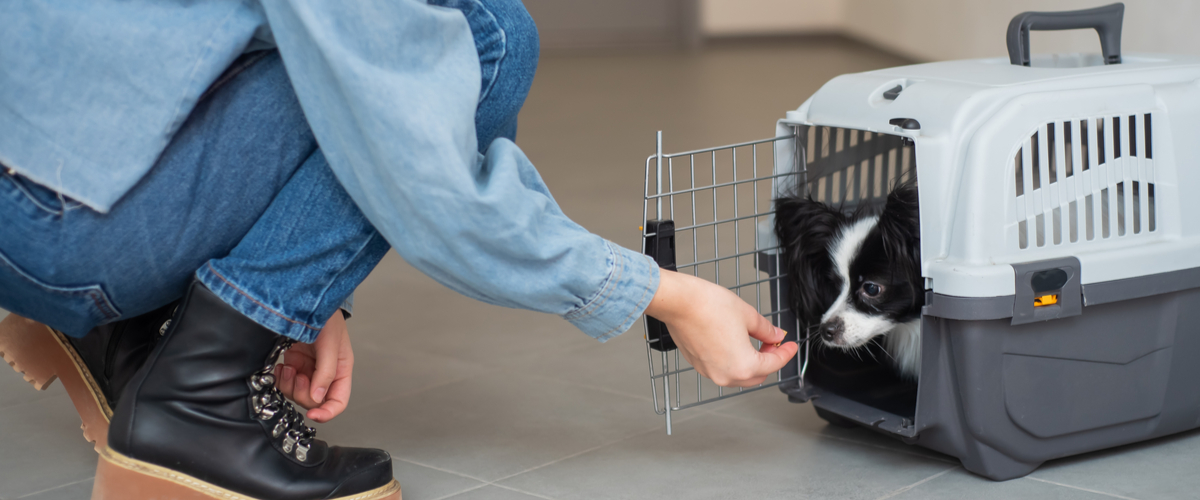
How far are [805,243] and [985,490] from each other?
365mm

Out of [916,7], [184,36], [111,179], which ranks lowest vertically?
[916,7]

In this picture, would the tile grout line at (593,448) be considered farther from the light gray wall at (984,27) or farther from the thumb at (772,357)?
the light gray wall at (984,27)

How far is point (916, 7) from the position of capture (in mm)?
6672

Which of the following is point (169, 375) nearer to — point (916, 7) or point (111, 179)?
point (111, 179)

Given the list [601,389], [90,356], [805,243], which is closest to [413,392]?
[601,389]

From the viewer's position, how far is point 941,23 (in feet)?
19.9

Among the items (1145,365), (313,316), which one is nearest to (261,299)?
(313,316)

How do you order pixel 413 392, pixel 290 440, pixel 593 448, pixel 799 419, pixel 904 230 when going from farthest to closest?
pixel 413 392, pixel 799 419, pixel 593 448, pixel 904 230, pixel 290 440

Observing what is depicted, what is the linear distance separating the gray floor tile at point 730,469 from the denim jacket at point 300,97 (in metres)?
0.44

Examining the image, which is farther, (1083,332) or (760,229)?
(760,229)

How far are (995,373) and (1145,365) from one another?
0.73ft

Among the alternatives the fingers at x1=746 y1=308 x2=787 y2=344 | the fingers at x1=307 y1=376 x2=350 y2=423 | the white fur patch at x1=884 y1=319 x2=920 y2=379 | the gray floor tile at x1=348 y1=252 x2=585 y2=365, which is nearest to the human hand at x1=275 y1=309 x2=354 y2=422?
the fingers at x1=307 y1=376 x2=350 y2=423

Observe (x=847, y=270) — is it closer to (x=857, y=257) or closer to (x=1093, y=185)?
(x=857, y=257)

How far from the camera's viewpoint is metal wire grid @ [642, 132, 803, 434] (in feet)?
4.02
